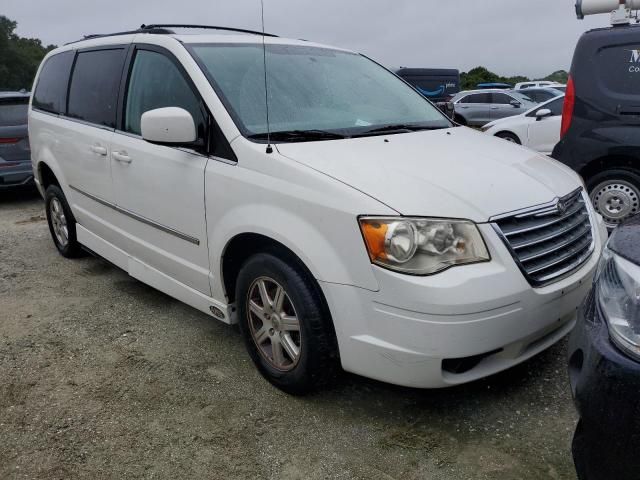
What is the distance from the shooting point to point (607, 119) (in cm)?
526

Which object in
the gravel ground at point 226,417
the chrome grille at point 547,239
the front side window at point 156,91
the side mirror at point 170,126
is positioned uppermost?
the front side window at point 156,91

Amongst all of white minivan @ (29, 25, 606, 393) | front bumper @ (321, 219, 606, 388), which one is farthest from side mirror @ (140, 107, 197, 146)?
front bumper @ (321, 219, 606, 388)

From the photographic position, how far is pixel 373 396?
9.36 feet

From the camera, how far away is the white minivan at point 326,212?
2.30m

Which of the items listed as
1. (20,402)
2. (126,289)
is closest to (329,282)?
(20,402)

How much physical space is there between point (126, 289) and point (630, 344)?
3.60 meters

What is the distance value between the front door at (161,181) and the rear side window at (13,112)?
4745 millimetres

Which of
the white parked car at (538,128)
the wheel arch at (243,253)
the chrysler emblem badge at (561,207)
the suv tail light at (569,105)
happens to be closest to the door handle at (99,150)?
the wheel arch at (243,253)

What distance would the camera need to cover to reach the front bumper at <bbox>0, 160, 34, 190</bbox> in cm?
739

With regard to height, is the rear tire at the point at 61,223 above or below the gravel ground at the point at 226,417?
above

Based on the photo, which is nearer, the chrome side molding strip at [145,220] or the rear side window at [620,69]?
the chrome side molding strip at [145,220]

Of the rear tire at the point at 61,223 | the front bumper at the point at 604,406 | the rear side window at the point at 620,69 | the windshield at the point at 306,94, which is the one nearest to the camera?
the front bumper at the point at 604,406

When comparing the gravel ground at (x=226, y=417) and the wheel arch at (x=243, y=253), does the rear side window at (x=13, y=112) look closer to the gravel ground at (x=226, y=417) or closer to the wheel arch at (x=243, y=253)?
the gravel ground at (x=226, y=417)

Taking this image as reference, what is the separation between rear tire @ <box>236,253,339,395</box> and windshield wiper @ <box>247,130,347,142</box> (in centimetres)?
57
